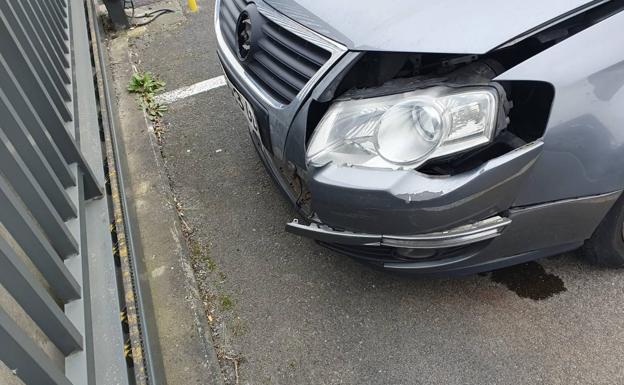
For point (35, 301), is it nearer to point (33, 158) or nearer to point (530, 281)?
point (33, 158)

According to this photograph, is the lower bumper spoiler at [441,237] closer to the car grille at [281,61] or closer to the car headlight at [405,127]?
the car headlight at [405,127]

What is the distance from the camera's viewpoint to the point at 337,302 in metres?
2.22

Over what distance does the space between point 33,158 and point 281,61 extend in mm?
1036

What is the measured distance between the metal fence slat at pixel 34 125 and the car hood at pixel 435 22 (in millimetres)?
1189

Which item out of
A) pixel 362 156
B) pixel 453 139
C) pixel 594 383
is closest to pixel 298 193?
pixel 362 156

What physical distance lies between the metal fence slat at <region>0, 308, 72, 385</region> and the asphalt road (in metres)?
0.82

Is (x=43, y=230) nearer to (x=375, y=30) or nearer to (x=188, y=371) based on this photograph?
(x=188, y=371)

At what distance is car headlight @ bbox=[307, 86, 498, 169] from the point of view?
1.59 m

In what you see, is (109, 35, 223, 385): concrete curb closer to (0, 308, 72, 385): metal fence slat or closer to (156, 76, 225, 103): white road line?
(156, 76, 225, 103): white road line

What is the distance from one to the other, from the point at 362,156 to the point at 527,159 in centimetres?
53

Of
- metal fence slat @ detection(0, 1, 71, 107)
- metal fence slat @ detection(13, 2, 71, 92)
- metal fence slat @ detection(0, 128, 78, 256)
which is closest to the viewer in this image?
metal fence slat @ detection(0, 128, 78, 256)

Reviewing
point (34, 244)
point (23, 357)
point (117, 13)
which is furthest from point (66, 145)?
point (117, 13)

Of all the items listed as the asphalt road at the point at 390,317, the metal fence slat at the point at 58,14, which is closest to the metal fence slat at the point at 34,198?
the asphalt road at the point at 390,317

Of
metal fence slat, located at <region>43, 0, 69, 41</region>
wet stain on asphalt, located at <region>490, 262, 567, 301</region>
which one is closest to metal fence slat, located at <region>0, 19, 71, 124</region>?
metal fence slat, located at <region>43, 0, 69, 41</region>
